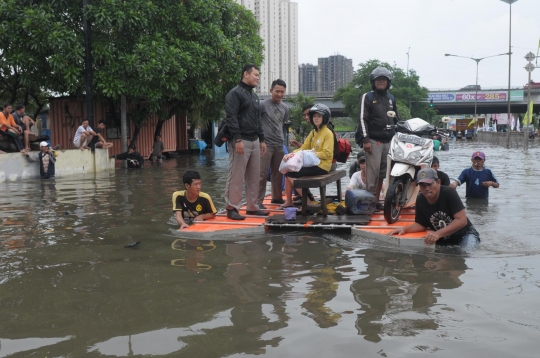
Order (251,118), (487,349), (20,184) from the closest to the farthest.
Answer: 1. (487,349)
2. (251,118)
3. (20,184)

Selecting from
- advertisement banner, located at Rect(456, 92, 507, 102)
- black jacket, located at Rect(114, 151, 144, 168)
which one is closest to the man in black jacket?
black jacket, located at Rect(114, 151, 144, 168)

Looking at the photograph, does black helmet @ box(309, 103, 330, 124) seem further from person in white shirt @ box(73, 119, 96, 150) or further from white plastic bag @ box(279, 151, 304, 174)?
person in white shirt @ box(73, 119, 96, 150)

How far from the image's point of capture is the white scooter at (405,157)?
739 centimetres

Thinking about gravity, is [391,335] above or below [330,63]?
below

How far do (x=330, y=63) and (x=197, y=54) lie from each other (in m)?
120

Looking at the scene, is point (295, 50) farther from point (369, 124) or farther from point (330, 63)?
point (369, 124)

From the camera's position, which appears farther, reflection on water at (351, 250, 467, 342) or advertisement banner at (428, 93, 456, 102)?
advertisement banner at (428, 93, 456, 102)

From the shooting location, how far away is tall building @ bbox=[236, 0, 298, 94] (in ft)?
288

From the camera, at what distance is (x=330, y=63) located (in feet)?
453

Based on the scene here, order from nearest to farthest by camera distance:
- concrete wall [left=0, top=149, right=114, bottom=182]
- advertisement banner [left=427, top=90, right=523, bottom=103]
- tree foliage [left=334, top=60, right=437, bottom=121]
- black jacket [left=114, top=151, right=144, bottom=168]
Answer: concrete wall [left=0, top=149, right=114, bottom=182]
black jacket [left=114, top=151, right=144, bottom=168]
tree foliage [left=334, top=60, right=437, bottom=121]
advertisement banner [left=427, top=90, right=523, bottom=103]

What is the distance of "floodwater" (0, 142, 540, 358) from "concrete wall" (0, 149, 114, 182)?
7830 mm

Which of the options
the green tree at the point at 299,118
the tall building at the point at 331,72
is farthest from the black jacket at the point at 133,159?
the tall building at the point at 331,72

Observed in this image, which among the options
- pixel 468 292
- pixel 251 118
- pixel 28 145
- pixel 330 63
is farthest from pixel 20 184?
pixel 330 63

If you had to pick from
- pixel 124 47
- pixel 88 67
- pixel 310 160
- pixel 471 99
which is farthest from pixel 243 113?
pixel 471 99
